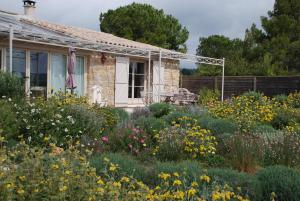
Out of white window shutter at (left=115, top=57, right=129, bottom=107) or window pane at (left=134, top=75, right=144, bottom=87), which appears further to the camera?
window pane at (left=134, top=75, right=144, bottom=87)

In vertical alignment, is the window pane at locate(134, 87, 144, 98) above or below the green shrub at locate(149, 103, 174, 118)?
above

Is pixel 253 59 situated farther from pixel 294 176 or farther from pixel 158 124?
pixel 294 176

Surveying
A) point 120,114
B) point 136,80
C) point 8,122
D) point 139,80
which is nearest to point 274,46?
point 139,80

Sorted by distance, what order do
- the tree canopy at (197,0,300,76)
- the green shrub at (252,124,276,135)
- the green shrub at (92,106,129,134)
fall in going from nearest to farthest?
the green shrub at (252,124,276,135)
the green shrub at (92,106,129,134)
the tree canopy at (197,0,300,76)

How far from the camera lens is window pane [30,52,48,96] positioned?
14102 millimetres

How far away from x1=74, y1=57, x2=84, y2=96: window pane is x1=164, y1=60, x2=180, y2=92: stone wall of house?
5266mm

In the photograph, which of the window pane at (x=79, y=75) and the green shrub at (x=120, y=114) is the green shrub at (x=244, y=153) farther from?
the window pane at (x=79, y=75)

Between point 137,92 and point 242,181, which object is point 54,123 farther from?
point 137,92

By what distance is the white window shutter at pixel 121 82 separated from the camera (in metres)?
17.4

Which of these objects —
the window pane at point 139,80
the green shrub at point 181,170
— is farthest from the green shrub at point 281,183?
the window pane at point 139,80

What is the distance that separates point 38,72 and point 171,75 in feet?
26.8

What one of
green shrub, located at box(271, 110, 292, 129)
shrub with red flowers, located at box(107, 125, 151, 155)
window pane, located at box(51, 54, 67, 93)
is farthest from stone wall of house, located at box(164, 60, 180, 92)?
shrub with red flowers, located at box(107, 125, 151, 155)

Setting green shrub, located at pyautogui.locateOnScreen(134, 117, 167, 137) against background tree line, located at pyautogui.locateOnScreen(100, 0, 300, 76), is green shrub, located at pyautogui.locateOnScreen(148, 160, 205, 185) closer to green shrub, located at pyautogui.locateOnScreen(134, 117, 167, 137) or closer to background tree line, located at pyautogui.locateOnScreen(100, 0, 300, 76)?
green shrub, located at pyautogui.locateOnScreen(134, 117, 167, 137)

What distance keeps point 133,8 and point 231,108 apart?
80.7 feet
